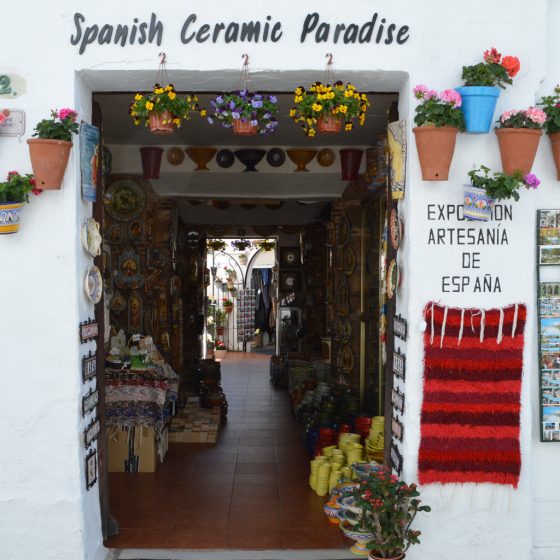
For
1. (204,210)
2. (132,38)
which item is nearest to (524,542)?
(132,38)

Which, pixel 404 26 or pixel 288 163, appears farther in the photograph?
pixel 288 163

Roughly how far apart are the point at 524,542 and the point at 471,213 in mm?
1842

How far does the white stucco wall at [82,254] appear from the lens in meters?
3.89

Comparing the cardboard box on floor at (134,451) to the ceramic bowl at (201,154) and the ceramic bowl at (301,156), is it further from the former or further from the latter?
the ceramic bowl at (301,156)

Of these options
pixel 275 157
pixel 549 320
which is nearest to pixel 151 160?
pixel 275 157

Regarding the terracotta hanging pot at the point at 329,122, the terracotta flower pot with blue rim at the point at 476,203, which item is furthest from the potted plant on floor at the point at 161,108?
the terracotta flower pot with blue rim at the point at 476,203

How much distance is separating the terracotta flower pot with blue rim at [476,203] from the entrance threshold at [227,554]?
6.97 ft

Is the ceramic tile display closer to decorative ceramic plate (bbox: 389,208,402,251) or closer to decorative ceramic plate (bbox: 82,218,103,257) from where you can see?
decorative ceramic plate (bbox: 389,208,402,251)

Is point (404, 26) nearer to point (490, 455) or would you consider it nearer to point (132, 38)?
point (132, 38)

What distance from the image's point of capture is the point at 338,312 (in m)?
8.01

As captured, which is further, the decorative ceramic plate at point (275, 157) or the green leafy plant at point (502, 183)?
the decorative ceramic plate at point (275, 157)

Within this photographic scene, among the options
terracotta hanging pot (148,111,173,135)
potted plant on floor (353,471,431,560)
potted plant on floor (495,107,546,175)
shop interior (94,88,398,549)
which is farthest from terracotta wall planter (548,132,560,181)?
terracotta hanging pot (148,111,173,135)

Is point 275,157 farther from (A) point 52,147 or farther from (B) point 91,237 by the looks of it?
(A) point 52,147

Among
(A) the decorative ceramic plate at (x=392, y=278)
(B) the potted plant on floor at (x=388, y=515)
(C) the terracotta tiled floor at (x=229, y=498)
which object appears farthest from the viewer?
(C) the terracotta tiled floor at (x=229, y=498)
